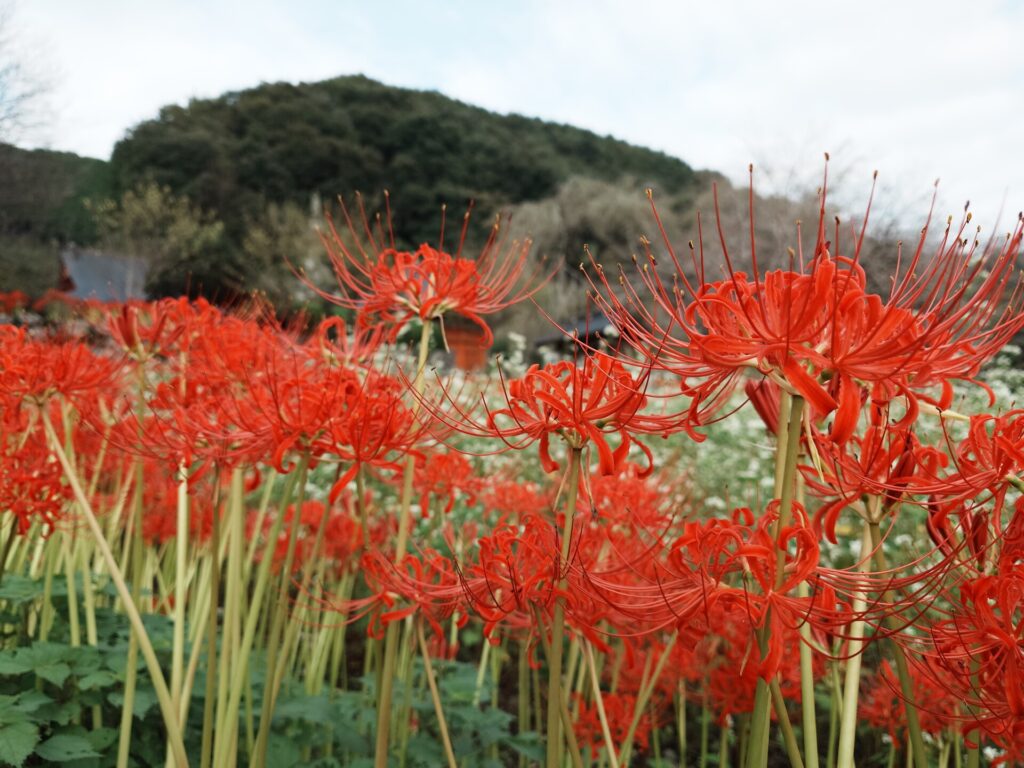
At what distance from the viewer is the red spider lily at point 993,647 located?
41.0 inches

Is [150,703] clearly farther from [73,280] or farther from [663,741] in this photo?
[73,280]

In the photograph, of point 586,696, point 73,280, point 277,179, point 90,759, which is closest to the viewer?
point 90,759

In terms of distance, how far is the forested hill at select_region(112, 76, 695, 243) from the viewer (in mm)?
33875

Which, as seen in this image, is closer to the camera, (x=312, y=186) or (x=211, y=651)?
(x=211, y=651)

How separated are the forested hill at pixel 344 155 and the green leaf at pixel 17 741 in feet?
100

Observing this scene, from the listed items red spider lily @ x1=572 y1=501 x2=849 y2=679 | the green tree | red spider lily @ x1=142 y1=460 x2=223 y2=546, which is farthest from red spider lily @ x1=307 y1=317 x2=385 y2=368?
the green tree

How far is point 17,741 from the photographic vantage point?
5.75ft

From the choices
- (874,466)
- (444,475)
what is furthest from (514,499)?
(874,466)

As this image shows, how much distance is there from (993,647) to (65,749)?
82.4 inches

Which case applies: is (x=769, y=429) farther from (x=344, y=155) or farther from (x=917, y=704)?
(x=344, y=155)

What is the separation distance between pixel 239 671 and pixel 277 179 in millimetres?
36223

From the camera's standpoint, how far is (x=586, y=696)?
2684 millimetres

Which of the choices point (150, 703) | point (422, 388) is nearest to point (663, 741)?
point (150, 703)

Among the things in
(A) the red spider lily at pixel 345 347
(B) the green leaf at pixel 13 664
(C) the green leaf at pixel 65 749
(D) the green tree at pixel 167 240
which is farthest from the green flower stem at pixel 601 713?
(D) the green tree at pixel 167 240
